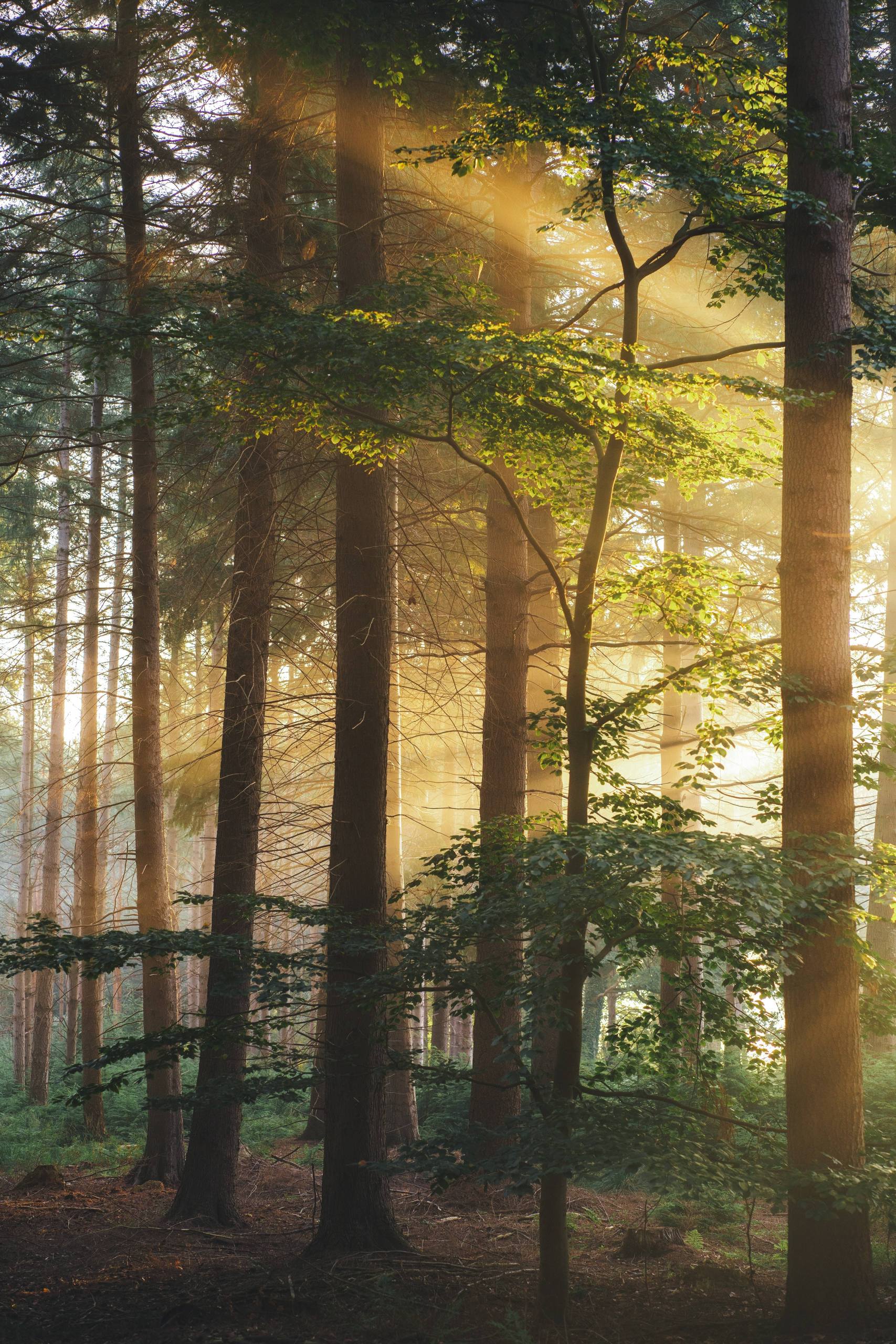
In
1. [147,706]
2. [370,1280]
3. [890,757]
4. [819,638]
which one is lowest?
[370,1280]

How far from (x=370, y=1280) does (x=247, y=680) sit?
16.8 feet

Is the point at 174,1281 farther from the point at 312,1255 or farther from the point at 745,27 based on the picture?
the point at 745,27

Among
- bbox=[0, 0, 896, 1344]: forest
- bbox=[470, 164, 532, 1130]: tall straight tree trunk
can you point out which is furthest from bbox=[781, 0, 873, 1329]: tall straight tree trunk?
bbox=[470, 164, 532, 1130]: tall straight tree trunk

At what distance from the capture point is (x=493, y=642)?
1006 centimetres

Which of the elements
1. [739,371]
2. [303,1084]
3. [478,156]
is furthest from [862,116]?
[303,1084]

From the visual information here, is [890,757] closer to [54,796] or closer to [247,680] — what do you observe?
[247,680]

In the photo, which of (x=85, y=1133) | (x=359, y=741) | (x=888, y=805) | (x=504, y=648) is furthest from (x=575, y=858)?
(x=85, y=1133)

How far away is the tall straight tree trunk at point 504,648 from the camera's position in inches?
380

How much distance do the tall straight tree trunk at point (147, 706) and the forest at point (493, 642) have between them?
0.18 feet

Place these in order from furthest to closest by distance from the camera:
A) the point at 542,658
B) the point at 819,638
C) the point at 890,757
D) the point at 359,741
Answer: the point at 890,757 → the point at 542,658 → the point at 359,741 → the point at 819,638

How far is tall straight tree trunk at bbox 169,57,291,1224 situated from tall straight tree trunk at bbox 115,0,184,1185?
1422 millimetres

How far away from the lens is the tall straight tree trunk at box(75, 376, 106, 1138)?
12.7 m

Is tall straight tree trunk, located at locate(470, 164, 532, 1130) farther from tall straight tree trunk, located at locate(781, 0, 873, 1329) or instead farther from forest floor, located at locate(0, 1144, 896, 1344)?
tall straight tree trunk, located at locate(781, 0, 873, 1329)

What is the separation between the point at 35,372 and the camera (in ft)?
50.4
